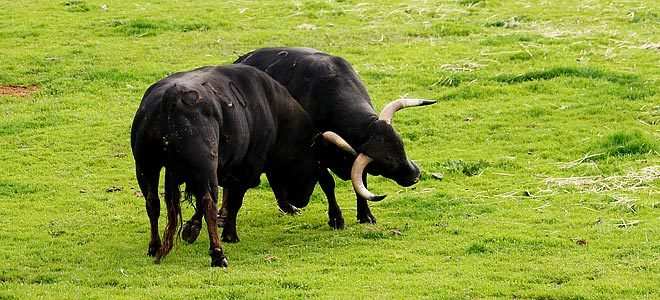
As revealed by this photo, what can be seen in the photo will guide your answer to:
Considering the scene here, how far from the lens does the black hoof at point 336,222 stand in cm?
1262

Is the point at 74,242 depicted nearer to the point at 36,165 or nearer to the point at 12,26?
the point at 36,165

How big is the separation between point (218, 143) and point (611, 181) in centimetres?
464

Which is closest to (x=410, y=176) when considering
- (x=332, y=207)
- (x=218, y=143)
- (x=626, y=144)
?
(x=332, y=207)

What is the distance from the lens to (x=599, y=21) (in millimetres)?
21609

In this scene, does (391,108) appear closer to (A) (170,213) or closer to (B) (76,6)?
(A) (170,213)

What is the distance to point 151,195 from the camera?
11078mm

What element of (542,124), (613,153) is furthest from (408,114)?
(613,153)

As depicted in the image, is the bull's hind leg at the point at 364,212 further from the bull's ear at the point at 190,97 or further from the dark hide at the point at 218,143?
the bull's ear at the point at 190,97

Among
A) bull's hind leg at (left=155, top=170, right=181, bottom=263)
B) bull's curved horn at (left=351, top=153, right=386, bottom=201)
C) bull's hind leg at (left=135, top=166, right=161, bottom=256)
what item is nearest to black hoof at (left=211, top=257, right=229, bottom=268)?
bull's hind leg at (left=155, top=170, right=181, bottom=263)

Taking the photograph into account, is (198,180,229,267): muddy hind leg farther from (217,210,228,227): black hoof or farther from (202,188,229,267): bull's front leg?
(217,210,228,227): black hoof

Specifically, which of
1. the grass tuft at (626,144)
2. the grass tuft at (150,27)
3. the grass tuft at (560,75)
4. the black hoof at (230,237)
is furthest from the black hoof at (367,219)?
the grass tuft at (150,27)

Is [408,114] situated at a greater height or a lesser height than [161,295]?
lesser

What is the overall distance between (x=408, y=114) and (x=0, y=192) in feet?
18.7

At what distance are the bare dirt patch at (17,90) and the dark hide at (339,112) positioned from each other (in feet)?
19.7
